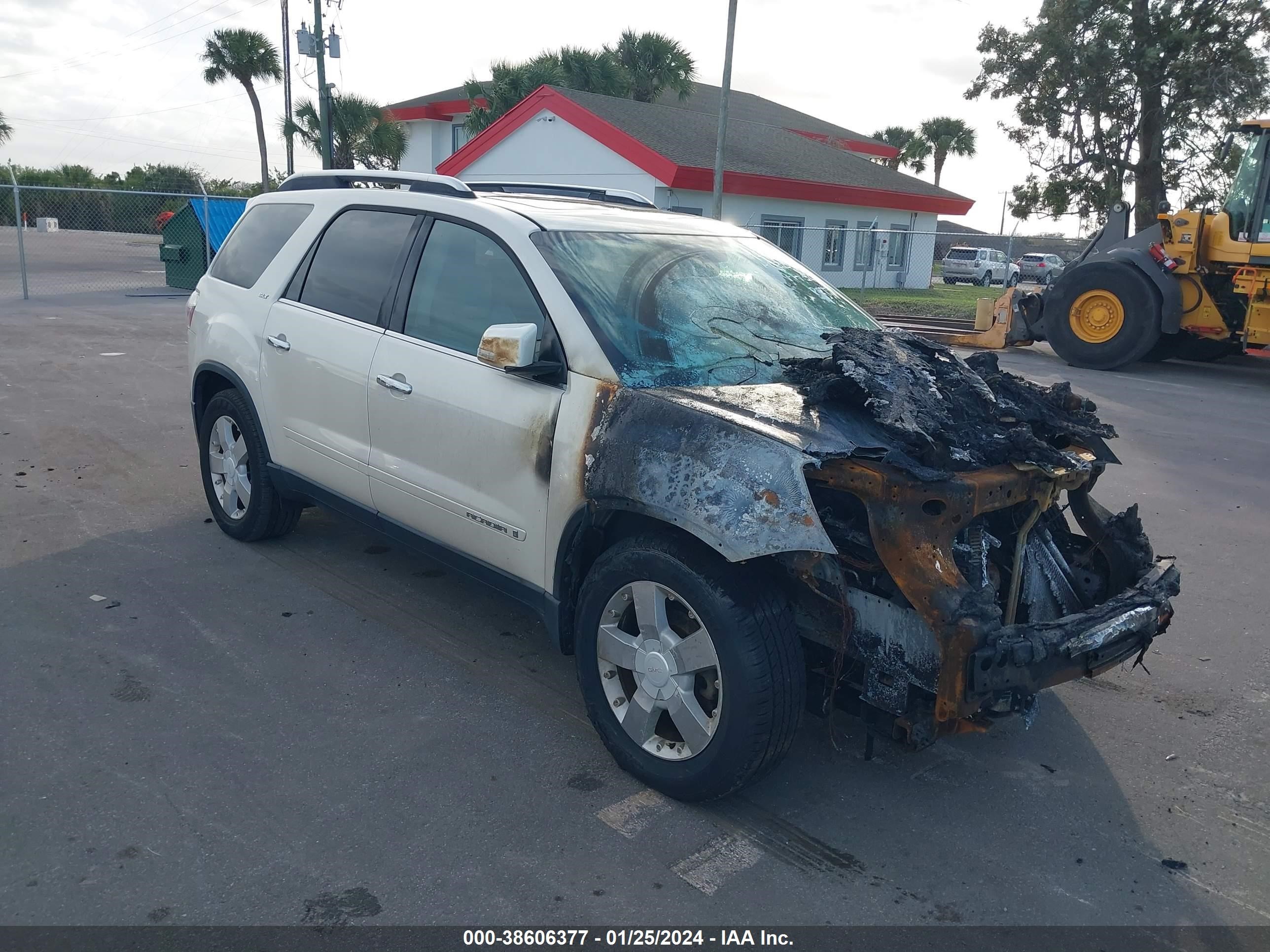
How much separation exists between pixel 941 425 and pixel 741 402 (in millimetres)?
661

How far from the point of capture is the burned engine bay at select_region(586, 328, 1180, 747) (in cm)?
295

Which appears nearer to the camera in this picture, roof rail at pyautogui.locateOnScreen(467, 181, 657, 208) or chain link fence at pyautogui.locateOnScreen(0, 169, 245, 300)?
roof rail at pyautogui.locateOnScreen(467, 181, 657, 208)

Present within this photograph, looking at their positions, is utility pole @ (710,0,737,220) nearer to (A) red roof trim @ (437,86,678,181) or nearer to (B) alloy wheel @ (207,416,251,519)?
(A) red roof trim @ (437,86,678,181)

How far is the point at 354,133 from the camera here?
114 ft

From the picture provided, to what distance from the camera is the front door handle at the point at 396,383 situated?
414cm

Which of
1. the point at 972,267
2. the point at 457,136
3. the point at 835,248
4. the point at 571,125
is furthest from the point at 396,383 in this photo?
the point at 972,267

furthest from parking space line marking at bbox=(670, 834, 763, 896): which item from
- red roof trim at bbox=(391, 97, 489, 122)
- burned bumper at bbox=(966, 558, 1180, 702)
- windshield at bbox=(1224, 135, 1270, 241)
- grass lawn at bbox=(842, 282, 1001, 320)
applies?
red roof trim at bbox=(391, 97, 489, 122)

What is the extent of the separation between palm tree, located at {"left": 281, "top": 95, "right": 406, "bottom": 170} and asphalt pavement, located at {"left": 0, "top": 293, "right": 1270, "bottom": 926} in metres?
31.6

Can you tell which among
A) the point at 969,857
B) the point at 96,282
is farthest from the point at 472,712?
the point at 96,282

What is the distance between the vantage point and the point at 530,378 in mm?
3662

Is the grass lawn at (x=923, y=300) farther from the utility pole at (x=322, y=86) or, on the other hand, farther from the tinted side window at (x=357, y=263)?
the tinted side window at (x=357, y=263)

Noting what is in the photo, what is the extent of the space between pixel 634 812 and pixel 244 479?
3268mm

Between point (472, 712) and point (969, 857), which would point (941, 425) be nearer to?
point (969, 857)

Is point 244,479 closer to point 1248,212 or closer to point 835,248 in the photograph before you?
point 1248,212
